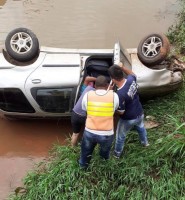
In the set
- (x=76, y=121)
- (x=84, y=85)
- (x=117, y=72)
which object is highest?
(x=117, y=72)

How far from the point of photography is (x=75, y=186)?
650 centimetres

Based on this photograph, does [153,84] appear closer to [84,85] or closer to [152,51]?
[152,51]

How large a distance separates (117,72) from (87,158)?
1.52 m

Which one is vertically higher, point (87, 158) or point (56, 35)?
point (56, 35)

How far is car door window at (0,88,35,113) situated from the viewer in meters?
7.61

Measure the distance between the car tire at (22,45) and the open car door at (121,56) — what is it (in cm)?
163

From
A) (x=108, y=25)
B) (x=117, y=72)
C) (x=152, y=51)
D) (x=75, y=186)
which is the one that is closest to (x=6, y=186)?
(x=75, y=186)

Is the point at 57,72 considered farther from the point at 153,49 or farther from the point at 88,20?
the point at 88,20

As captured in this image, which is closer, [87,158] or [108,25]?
[87,158]

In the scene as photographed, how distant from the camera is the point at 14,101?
773cm

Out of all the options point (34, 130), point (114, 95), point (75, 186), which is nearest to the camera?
point (114, 95)

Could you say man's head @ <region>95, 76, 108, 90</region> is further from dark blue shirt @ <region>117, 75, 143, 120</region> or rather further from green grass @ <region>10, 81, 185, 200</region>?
green grass @ <region>10, 81, 185, 200</region>

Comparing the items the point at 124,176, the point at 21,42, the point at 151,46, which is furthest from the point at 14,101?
the point at 151,46

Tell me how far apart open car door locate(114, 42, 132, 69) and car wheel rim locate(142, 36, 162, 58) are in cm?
44
